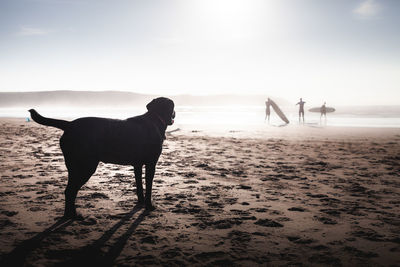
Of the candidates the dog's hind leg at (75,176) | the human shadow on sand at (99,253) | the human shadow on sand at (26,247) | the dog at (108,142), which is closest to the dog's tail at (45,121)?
the dog at (108,142)

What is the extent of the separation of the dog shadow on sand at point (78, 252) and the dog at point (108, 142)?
63 centimetres

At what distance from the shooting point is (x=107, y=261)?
2.56 m

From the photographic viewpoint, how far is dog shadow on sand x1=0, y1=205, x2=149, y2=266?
2.52 metres

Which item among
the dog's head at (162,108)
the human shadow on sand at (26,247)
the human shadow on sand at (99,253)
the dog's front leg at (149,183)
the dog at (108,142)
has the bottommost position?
the human shadow on sand at (99,253)

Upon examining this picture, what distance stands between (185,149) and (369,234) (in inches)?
273

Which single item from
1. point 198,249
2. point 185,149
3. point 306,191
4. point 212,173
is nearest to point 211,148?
point 185,149

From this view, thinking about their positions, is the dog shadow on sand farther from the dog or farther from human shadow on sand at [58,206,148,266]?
the dog

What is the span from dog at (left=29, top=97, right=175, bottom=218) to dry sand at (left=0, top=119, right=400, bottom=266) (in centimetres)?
54

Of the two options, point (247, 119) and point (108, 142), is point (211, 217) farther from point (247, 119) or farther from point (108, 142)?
point (247, 119)

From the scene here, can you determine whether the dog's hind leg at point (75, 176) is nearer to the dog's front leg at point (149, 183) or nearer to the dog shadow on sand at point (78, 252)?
the dog shadow on sand at point (78, 252)

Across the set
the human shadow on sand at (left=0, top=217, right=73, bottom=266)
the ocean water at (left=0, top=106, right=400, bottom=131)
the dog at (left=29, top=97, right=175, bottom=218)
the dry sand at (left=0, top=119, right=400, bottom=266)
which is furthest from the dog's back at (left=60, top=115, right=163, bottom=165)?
the ocean water at (left=0, top=106, right=400, bottom=131)

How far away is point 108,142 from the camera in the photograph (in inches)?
146

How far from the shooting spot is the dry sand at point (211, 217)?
2.70 m

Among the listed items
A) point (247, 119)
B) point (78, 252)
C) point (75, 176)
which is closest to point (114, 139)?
point (75, 176)
